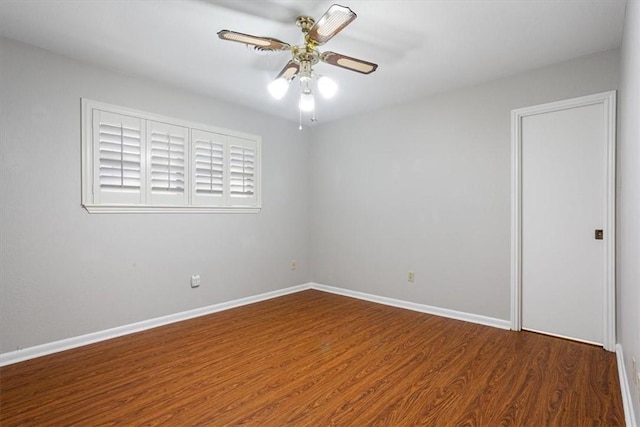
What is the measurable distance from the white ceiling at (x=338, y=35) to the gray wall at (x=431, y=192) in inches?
10.9

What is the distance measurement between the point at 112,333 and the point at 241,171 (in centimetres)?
224

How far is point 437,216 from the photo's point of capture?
3.75 metres

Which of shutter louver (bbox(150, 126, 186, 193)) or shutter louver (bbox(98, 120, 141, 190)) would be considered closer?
shutter louver (bbox(98, 120, 141, 190))

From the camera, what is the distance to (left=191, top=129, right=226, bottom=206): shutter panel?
3.69m

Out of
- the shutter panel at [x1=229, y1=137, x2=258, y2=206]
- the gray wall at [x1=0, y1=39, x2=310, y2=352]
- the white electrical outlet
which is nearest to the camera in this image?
the gray wall at [x1=0, y1=39, x2=310, y2=352]

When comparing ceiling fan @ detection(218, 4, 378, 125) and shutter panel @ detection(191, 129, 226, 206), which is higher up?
ceiling fan @ detection(218, 4, 378, 125)

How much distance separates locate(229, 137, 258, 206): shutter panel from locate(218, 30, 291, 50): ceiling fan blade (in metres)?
2.00

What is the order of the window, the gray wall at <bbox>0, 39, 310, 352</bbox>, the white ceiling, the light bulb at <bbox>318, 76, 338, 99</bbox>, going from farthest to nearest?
the window < the gray wall at <bbox>0, 39, 310, 352</bbox> < the light bulb at <bbox>318, 76, 338, 99</bbox> < the white ceiling

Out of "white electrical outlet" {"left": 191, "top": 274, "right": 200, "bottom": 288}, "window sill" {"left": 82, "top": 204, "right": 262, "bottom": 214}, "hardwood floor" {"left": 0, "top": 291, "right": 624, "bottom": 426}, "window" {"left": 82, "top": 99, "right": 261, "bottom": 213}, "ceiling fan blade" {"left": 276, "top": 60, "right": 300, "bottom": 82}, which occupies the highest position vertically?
"ceiling fan blade" {"left": 276, "top": 60, "right": 300, "bottom": 82}

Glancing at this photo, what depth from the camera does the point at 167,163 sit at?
11.3ft

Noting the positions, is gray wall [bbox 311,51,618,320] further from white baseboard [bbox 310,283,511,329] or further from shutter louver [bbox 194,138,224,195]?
shutter louver [bbox 194,138,224,195]

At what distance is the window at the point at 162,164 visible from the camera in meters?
2.97

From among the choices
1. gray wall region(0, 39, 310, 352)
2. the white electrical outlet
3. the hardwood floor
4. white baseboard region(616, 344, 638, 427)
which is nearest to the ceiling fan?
gray wall region(0, 39, 310, 352)

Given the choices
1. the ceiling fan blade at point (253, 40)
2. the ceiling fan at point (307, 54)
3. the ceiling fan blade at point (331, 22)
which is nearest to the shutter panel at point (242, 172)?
the ceiling fan at point (307, 54)
